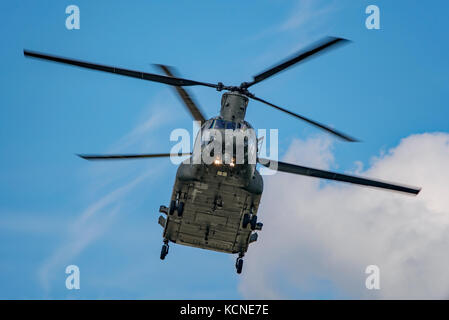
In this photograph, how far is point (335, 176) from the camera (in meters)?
34.9

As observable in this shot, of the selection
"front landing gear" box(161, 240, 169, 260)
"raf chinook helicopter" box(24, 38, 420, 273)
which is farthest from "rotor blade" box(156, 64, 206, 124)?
"front landing gear" box(161, 240, 169, 260)

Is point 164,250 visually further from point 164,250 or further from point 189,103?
point 189,103

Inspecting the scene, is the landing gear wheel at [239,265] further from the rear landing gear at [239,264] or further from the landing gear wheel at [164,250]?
the landing gear wheel at [164,250]

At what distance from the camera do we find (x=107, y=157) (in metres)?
33.0

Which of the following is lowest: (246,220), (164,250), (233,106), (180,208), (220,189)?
(164,250)

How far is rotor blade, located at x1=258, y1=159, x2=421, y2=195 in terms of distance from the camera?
3469cm

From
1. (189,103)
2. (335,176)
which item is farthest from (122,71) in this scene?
(335,176)

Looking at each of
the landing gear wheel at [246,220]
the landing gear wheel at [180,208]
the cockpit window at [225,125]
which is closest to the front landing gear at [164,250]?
the landing gear wheel at [180,208]

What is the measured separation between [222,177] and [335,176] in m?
6.17

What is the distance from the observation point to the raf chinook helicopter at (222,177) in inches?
1265

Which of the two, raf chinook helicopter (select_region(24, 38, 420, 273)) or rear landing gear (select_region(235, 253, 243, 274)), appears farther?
rear landing gear (select_region(235, 253, 243, 274))

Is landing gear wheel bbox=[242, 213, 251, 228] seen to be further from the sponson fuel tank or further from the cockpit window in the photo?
the sponson fuel tank
